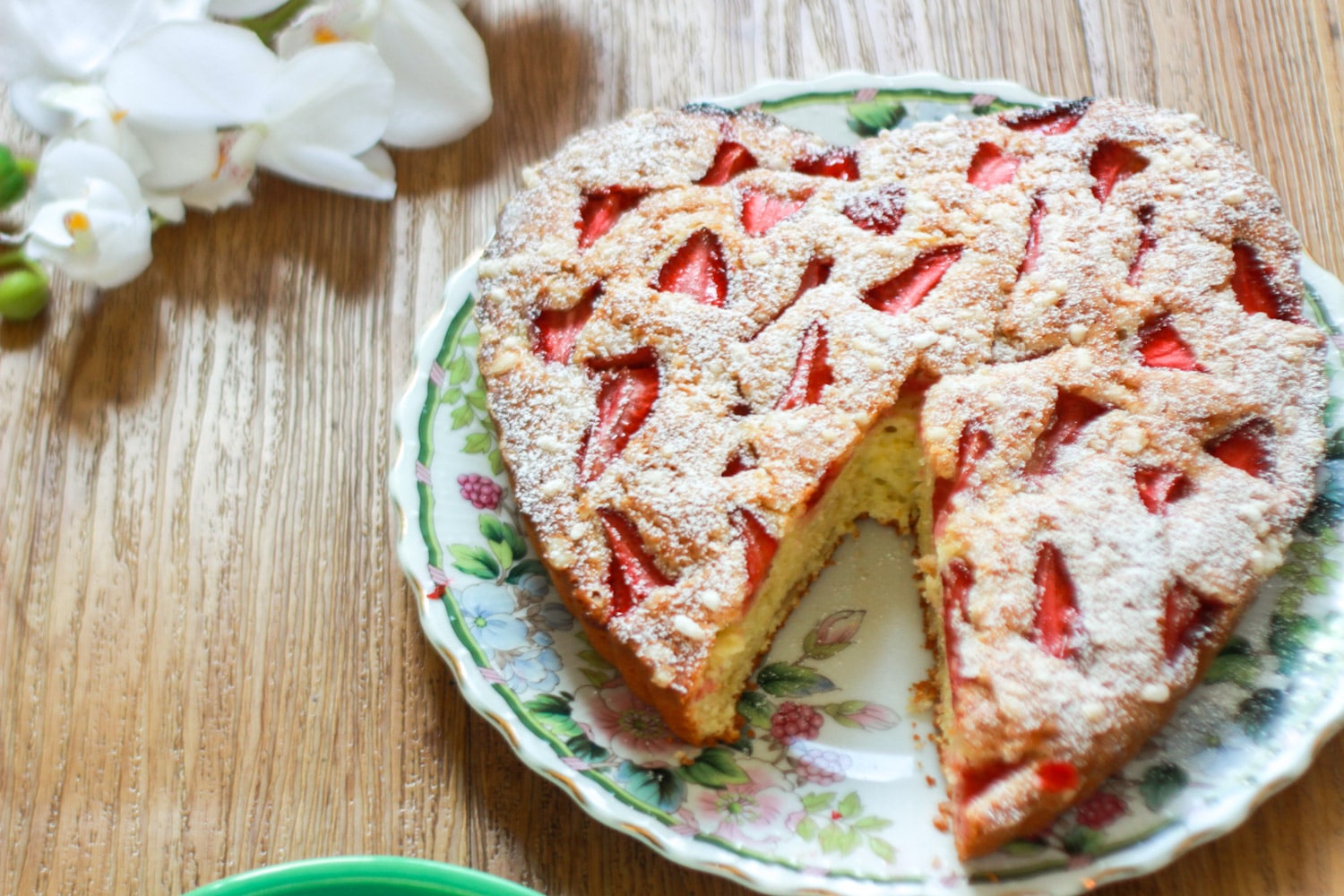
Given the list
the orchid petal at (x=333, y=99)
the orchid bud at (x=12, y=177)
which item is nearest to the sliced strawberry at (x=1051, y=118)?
the orchid petal at (x=333, y=99)

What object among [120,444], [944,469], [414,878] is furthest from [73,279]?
[944,469]

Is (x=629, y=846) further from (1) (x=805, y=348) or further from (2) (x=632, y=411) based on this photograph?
(1) (x=805, y=348)

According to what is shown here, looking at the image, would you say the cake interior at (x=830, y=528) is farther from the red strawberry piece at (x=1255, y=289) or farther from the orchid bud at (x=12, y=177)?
the orchid bud at (x=12, y=177)

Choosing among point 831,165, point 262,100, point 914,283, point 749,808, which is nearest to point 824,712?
point 749,808

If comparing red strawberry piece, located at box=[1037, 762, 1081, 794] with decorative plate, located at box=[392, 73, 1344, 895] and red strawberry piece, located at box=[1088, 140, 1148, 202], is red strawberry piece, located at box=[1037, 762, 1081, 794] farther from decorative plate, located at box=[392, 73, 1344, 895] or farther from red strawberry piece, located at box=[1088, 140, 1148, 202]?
red strawberry piece, located at box=[1088, 140, 1148, 202]

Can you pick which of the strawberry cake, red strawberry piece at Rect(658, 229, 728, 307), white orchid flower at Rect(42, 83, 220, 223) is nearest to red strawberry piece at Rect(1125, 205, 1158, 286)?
the strawberry cake

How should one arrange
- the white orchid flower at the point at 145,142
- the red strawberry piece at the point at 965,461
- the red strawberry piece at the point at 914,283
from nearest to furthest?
the red strawberry piece at the point at 965,461 → the red strawberry piece at the point at 914,283 → the white orchid flower at the point at 145,142
